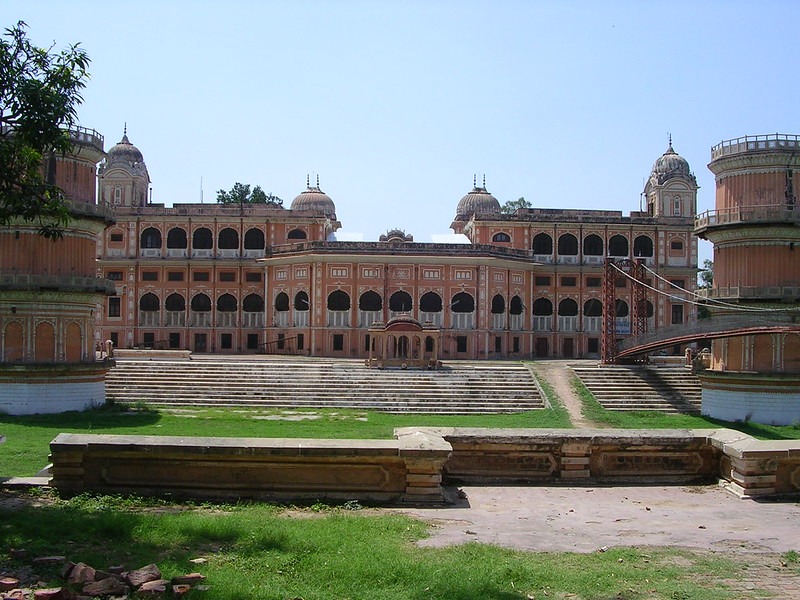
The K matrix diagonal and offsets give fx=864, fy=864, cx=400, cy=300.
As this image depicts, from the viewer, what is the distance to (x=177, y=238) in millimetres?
59062

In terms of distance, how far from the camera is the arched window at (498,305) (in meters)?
54.3

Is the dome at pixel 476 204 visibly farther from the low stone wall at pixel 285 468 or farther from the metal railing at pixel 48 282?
the low stone wall at pixel 285 468

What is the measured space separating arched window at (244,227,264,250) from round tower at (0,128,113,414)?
25.5 metres

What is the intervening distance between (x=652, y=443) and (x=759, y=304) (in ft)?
82.8

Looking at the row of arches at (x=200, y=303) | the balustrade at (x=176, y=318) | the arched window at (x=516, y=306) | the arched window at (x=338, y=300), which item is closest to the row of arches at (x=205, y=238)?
the row of arches at (x=200, y=303)

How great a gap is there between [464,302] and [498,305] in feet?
8.32

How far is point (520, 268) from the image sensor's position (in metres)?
55.8

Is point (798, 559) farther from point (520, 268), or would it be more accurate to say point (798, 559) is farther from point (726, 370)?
point (520, 268)

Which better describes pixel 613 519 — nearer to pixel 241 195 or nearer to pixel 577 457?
pixel 577 457

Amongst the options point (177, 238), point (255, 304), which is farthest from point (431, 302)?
point (177, 238)

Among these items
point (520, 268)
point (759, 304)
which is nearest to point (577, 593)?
point (759, 304)

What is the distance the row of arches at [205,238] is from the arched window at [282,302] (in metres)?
5.04

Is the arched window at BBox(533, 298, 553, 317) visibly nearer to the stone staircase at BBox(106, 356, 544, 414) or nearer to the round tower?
the stone staircase at BBox(106, 356, 544, 414)

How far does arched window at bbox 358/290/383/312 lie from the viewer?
5262 cm
